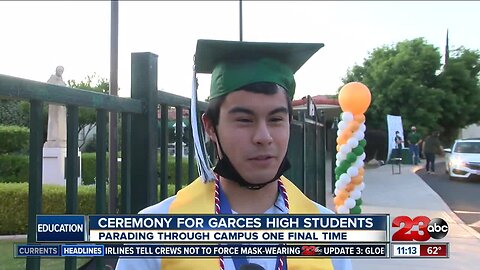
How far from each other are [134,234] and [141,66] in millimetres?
942

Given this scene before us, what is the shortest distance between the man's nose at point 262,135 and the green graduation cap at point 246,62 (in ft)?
0.42

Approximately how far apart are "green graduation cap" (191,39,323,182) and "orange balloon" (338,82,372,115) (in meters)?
5.65

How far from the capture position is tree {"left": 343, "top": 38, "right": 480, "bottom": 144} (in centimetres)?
764

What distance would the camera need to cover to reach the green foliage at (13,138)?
6.44 ft

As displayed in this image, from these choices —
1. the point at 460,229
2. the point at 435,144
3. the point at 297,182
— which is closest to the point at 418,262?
the point at 297,182

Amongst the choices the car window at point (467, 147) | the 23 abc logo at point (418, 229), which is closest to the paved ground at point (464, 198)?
the car window at point (467, 147)

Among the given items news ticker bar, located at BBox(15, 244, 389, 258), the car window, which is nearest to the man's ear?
news ticker bar, located at BBox(15, 244, 389, 258)

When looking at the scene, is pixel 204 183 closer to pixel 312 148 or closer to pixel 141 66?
pixel 141 66

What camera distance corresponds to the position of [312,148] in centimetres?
604

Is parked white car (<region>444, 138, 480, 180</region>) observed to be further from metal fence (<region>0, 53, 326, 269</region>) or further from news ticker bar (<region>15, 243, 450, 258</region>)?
news ticker bar (<region>15, 243, 450, 258</region>)

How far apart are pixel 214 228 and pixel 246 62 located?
19.0 inches

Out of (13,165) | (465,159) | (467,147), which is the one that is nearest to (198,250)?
(13,165)

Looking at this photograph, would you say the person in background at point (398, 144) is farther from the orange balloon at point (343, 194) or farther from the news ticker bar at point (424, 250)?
the news ticker bar at point (424, 250)

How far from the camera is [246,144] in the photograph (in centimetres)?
144
